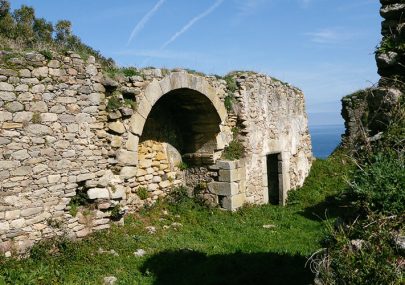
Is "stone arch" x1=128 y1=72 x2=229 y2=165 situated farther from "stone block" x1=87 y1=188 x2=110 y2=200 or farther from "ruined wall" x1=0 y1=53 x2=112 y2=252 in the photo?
"stone block" x1=87 y1=188 x2=110 y2=200

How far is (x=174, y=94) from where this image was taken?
31.9 feet

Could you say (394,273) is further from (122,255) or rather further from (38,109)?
(38,109)

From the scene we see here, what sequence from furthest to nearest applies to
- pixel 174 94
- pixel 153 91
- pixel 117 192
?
pixel 174 94 → pixel 153 91 → pixel 117 192

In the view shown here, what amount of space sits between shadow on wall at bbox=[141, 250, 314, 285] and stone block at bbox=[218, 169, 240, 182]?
329cm

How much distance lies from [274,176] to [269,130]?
1.59m

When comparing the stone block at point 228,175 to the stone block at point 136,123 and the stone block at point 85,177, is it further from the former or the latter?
the stone block at point 85,177

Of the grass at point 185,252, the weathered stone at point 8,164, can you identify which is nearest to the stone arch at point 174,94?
the grass at point 185,252

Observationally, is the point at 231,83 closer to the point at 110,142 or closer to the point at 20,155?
the point at 110,142

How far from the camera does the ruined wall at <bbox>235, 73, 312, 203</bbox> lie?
11078 millimetres

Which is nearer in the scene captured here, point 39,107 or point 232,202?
point 39,107

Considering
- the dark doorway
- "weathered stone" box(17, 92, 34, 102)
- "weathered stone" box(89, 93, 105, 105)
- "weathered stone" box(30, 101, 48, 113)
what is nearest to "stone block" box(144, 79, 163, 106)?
"weathered stone" box(89, 93, 105, 105)

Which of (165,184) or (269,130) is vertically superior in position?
(269,130)

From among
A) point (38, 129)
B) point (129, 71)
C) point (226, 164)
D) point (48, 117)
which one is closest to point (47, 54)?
point (48, 117)

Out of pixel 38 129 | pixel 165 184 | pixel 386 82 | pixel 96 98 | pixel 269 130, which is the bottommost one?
pixel 165 184
